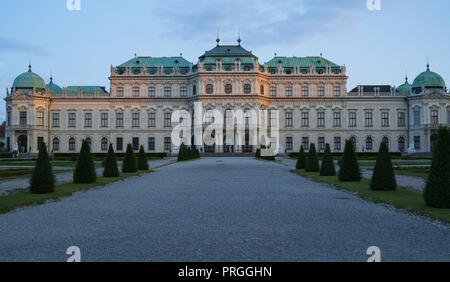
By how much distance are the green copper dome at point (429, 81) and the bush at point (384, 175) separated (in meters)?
53.9

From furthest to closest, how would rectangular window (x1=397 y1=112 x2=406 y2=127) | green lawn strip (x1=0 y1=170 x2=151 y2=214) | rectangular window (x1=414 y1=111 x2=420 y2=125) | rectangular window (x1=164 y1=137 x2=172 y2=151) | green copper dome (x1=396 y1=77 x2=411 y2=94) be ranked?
green copper dome (x1=396 y1=77 x2=411 y2=94) < rectangular window (x1=164 y1=137 x2=172 y2=151) < rectangular window (x1=397 y1=112 x2=406 y2=127) < rectangular window (x1=414 y1=111 x2=420 y2=125) < green lawn strip (x1=0 y1=170 x2=151 y2=214)

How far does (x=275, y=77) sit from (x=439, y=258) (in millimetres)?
60398

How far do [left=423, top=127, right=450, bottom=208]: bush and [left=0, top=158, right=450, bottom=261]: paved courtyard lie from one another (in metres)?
1.17

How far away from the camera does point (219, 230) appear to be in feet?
25.7

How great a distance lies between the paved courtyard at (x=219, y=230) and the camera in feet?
20.1

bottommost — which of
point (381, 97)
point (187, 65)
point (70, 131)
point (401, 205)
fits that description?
point (401, 205)

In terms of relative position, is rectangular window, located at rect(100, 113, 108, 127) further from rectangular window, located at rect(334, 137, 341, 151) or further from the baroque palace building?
rectangular window, located at rect(334, 137, 341, 151)

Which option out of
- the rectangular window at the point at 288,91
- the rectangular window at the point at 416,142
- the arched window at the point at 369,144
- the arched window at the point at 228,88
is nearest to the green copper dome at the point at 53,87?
the arched window at the point at 228,88

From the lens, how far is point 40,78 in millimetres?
64125

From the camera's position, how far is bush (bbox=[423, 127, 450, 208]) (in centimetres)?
1045

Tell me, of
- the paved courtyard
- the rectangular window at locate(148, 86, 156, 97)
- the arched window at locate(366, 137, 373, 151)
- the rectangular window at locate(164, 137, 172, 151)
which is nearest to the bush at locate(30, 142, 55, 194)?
the paved courtyard

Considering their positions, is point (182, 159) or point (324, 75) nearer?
point (182, 159)
